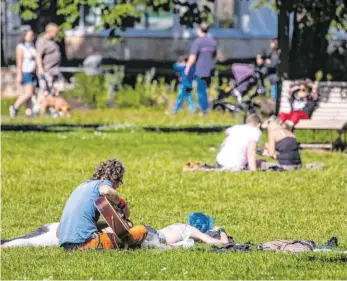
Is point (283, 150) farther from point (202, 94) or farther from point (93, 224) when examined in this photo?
point (202, 94)

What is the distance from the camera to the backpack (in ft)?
41.7

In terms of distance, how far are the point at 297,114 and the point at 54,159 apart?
4420 millimetres

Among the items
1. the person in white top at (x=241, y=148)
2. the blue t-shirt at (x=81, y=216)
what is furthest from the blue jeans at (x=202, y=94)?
the blue t-shirt at (x=81, y=216)

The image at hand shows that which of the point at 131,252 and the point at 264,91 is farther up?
the point at 131,252

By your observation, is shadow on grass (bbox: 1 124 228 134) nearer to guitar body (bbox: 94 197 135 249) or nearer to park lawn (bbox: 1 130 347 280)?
park lawn (bbox: 1 130 347 280)

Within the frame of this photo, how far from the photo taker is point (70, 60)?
50062 mm

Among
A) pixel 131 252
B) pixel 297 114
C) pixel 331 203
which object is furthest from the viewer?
pixel 297 114

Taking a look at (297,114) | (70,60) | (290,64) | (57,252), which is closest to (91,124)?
(290,64)

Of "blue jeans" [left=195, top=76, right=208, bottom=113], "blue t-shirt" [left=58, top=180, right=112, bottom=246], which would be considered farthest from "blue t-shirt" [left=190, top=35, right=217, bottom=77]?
"blue t-shirt" [left=58, top=180, right=112, bottom=246]

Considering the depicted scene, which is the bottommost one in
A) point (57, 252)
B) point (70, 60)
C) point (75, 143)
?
point (70, 60)

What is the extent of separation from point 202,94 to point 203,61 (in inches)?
36.5

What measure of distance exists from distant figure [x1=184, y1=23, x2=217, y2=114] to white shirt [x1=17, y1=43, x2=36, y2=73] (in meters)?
3.25

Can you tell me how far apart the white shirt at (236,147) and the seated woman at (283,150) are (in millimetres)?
378

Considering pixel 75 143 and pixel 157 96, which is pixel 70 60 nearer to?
pixel 157 96
